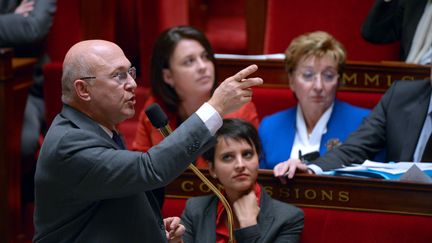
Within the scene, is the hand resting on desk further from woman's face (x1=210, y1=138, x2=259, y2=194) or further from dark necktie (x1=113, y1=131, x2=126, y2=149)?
dark necktie (x1=113, y1=131, x2=126, y2=149)

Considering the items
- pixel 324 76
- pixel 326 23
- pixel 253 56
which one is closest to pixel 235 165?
pixel 324 76

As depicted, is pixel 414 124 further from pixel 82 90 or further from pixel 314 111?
pixel 82 90

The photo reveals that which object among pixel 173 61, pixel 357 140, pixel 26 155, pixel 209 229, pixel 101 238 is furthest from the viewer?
pixel 26 155

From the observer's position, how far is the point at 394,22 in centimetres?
126

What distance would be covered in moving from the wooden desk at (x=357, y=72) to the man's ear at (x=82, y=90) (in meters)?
0.54

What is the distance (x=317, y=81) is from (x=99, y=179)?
0.54m

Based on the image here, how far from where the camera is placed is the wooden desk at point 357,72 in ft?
3.87

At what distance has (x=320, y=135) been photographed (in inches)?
44.5

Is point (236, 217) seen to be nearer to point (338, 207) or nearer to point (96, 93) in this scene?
point (338, 207)

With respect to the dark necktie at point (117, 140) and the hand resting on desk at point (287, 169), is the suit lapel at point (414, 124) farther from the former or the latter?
the dark necktie at point (117, 140)

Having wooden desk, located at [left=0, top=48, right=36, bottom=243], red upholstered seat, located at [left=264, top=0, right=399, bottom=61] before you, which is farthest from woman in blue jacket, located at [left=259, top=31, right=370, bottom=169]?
wooden desk, located at [left=0, top=48, right=36, bottom=243]

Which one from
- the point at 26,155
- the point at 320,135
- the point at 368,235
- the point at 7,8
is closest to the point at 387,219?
the point at 368,235

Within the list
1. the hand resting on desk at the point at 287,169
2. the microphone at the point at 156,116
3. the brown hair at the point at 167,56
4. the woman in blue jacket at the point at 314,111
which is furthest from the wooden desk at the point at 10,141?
the microphone at the point at 156,116

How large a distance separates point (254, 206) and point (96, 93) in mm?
285
